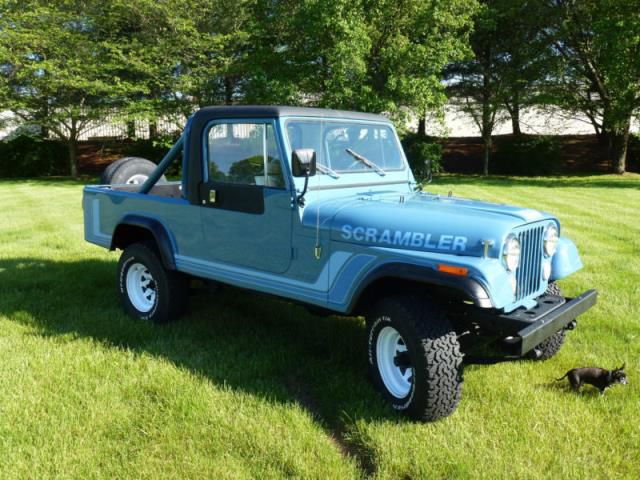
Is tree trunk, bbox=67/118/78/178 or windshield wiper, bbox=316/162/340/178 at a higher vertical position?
tree trunk, bbox=67/118/78/178

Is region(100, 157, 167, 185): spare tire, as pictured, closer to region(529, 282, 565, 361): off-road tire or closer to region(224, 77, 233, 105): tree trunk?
region(529, 282, 565, 361): off-road tire

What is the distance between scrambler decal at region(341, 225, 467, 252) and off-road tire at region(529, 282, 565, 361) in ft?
4.27

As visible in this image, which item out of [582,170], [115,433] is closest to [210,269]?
[115,433]

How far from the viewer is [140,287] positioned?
5.27 m

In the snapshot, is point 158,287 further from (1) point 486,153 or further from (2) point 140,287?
(1) point 486,153

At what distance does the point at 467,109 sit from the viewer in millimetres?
23688

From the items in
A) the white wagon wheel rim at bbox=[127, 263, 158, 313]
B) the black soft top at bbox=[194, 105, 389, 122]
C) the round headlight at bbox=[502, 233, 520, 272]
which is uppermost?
the black soft top at bbox=[194, 105, 389, 122]

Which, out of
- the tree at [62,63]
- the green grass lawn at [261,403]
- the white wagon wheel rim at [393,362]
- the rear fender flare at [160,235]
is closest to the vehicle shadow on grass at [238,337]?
the green grass lawn at [261,403]

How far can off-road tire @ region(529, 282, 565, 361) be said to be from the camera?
4133mm

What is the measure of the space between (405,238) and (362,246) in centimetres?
28

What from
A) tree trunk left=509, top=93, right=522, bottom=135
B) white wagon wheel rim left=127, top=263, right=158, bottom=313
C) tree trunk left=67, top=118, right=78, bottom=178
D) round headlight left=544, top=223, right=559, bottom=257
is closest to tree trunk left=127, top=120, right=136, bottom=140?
tree trunk left=67, top=118, right=78, bottom=178

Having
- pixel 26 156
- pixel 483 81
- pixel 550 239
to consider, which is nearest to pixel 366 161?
pixel 550 239

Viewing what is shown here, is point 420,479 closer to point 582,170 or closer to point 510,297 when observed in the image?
point 510,297

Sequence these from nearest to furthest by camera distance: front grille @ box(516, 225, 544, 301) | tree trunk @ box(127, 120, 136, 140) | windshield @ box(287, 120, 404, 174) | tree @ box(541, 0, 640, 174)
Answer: front grille @ box(516, 225, 544, 301), windshield @ box(287, 120, 404, 174), tree @ box(541, 0, 640, 174), tree trunk @ box(127, 120, 136, 140)
